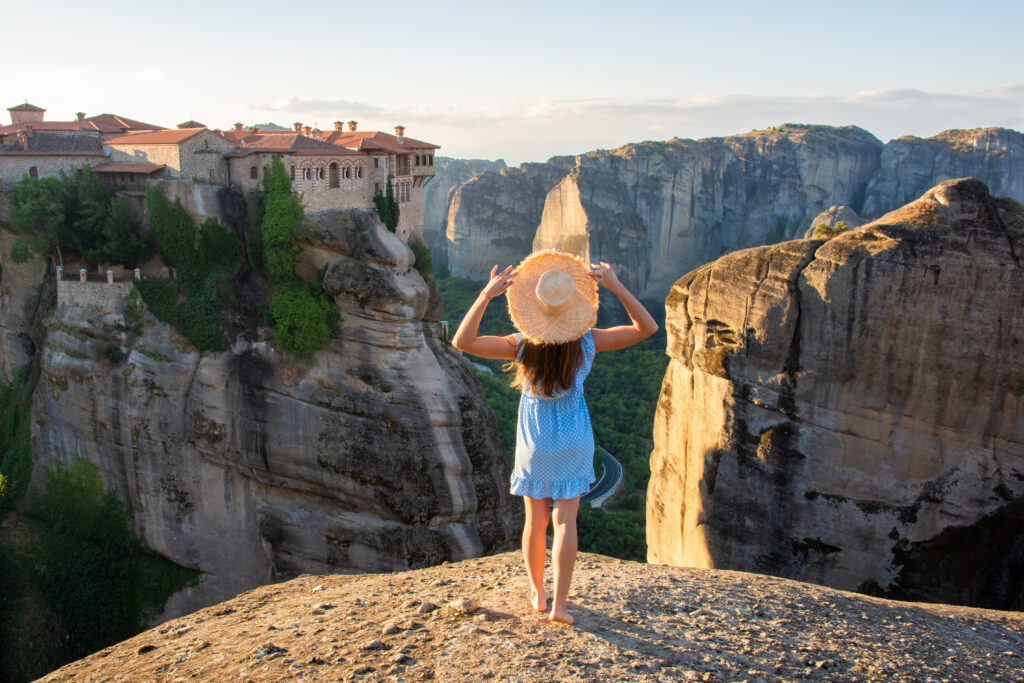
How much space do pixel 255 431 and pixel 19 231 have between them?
1052cm

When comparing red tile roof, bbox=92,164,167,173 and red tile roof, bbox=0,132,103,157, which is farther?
red tile roof, bbox=0,132,103,157

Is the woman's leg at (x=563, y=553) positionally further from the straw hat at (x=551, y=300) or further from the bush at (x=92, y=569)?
the bush at (x=92, y=569)

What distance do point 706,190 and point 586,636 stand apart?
74163mm

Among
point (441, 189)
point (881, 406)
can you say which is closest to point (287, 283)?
point (881, 406)

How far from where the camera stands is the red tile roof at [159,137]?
25.0m

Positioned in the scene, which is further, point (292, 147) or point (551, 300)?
point (292, 147)

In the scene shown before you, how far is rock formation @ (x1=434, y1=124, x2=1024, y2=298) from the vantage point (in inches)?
2913

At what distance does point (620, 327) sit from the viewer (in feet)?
21.9

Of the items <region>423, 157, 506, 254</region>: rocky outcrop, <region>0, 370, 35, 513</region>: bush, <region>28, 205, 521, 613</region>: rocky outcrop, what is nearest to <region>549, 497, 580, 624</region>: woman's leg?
<region>28, 205, 521, 613</region>: rocky outcrop

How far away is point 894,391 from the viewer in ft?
38.2

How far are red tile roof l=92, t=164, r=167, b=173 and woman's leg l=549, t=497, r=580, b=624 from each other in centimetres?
2246

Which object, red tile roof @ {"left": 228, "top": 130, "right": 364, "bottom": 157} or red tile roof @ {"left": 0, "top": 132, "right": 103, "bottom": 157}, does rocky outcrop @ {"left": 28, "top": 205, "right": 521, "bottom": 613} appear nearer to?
red tile roof @ {"left": 228, "top": 130, "right": 364, "bottom": 157}

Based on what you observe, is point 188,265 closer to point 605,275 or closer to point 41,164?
point 41,164

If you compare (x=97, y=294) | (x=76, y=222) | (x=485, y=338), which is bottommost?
(x=97, y=294)
